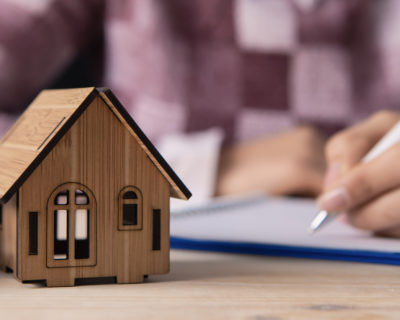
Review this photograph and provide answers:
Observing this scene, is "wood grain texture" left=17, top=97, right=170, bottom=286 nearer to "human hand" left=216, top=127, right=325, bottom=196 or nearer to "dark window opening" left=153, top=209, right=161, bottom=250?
"dark window opening" left=153, top=209, right=161, bottom=250

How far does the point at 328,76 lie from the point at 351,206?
0.90 meters

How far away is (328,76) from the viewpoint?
5.14ft

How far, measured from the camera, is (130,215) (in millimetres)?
581

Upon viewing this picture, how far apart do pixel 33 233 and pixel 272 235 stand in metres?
0.33

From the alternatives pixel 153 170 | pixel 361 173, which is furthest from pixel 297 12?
pixel 153 170

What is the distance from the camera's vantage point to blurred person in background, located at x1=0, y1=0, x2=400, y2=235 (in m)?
1.51

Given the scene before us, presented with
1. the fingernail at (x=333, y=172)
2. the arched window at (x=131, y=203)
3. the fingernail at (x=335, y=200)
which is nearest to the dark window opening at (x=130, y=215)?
the arched window at (x=131, y=203)

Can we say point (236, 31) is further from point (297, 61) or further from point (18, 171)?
point (18, 171)

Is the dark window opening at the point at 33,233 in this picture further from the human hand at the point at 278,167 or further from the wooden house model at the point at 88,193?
the human hand at the point at 278,167

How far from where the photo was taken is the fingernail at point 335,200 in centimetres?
69

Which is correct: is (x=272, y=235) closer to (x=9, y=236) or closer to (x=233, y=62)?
(x=9, y=236)

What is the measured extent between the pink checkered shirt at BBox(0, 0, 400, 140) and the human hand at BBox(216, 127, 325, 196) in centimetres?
12

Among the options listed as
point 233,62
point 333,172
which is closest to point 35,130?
point 333,172

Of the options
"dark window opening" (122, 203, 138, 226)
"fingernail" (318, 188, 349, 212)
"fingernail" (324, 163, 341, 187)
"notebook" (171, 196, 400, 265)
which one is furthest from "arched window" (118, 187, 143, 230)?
"fingernail" (324, 163, 341, 187)
